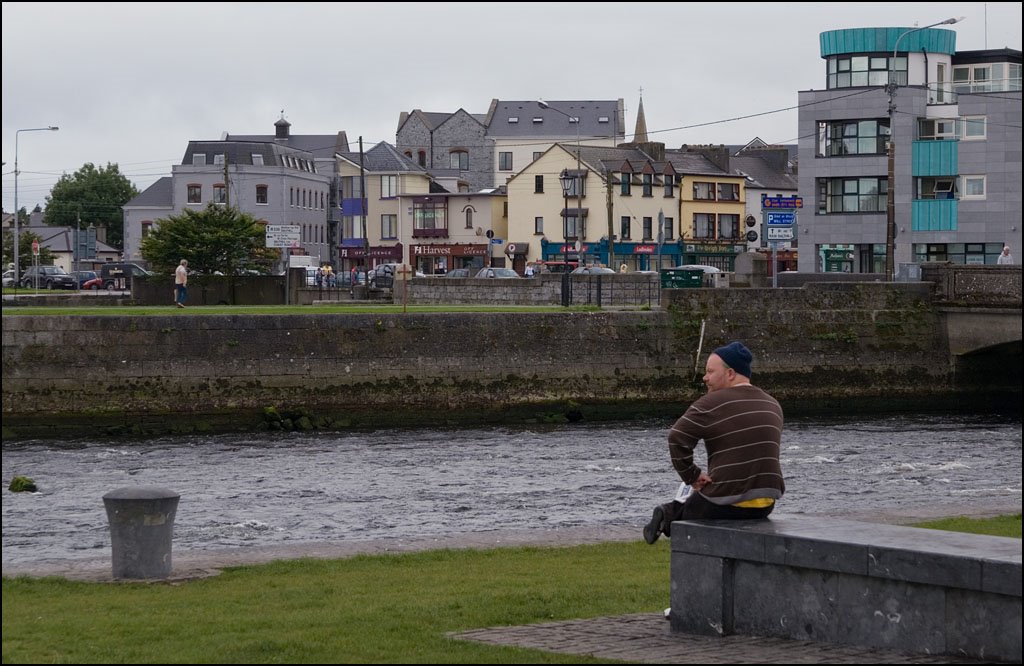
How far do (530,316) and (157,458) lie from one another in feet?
41.8

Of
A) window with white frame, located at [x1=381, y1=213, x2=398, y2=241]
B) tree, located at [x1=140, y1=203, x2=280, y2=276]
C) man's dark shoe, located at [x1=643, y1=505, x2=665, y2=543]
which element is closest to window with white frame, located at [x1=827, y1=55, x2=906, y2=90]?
tree, located at [x1=140, y1=203, x2=280, y2=276]

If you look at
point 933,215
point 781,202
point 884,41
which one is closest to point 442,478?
point 781,202

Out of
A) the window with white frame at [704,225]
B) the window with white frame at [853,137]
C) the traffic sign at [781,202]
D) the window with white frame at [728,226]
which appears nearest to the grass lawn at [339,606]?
the traffic sign at [781,202]

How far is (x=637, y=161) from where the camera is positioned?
98375mm

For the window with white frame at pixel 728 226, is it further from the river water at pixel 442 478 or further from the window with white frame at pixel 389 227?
the river water at pixel 442 478

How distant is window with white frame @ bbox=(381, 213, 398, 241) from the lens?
352ft

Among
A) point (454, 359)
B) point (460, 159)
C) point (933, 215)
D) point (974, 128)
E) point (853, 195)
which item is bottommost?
point (454, 359)

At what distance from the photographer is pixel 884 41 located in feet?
231

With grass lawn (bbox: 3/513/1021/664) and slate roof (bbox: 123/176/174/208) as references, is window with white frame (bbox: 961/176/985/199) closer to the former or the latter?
grass lawn (bbox: 3/513/1021/664)

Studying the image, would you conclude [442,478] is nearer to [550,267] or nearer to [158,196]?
[550,267]

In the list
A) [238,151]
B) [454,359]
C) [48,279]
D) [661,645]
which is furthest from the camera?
[238,151]

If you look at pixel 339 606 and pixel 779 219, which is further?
pixel 779 219

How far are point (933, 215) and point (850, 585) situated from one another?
2423 inches

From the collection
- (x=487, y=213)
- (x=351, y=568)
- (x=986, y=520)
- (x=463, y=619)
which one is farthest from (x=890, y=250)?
(x=487, y=213)
